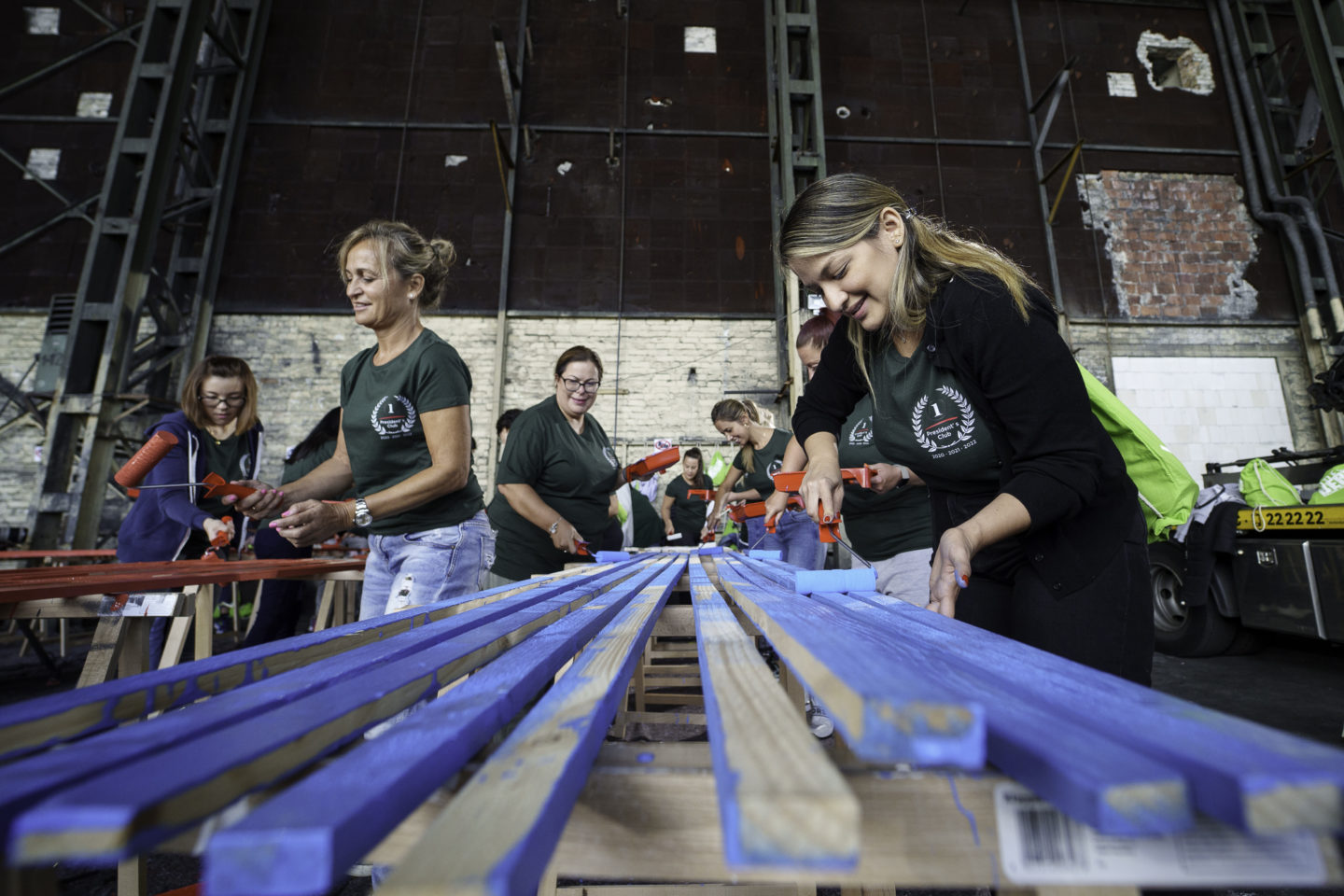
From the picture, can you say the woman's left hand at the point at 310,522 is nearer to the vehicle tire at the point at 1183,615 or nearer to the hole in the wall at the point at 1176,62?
the vehicle tire at the point at 1183,615

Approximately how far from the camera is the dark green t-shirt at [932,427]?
128 centimetres

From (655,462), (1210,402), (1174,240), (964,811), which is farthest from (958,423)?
(1174,240)

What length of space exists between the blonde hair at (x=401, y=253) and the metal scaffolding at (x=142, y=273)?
18.2ft

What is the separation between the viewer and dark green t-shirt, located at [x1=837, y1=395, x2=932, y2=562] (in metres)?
2.37

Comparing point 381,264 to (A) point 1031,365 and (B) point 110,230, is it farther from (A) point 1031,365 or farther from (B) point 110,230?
(B) point 110,230

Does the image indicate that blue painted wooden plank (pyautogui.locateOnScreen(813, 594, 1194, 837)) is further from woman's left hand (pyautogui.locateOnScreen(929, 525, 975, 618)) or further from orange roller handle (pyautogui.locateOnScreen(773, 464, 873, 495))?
orange roller handle (pyautogui.locateOnScreen(773, 464, 873, 495))

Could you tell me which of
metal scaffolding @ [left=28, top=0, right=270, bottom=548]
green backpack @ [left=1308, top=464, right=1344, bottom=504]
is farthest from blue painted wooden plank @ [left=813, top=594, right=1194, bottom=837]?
metal scaffolding @ [left=28, top=0, right=270, bottom=548]

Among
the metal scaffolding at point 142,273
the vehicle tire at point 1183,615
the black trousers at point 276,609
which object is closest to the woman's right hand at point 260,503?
the black trousers at point 276,609

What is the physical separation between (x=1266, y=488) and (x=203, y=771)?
16.1 ft

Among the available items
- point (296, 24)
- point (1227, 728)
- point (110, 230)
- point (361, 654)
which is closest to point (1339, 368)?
point (1227, 728)

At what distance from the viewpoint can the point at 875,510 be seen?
2439mm

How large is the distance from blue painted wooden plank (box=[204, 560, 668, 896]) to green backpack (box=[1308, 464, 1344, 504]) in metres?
4.41

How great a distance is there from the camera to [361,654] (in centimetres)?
69

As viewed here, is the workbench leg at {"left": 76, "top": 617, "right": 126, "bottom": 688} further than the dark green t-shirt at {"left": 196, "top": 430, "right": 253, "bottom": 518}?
No
